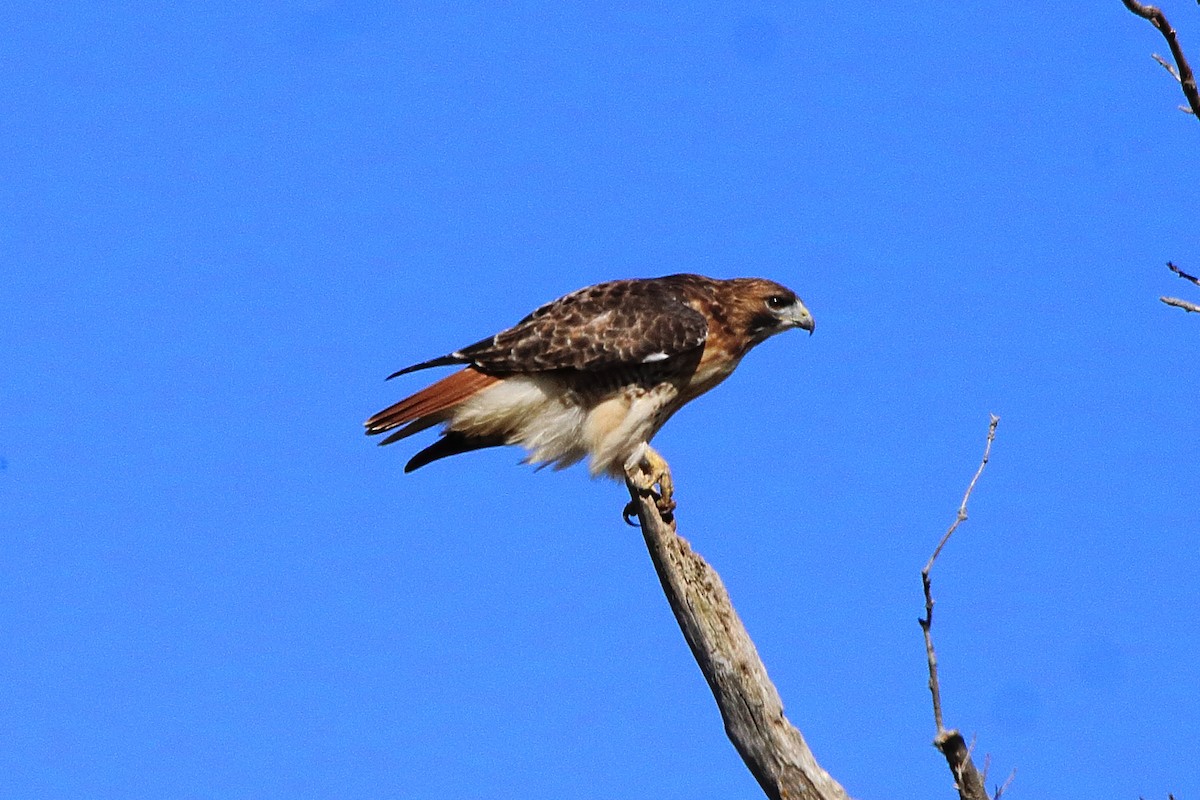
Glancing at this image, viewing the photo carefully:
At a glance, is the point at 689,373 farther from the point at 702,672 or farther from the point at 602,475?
the point at 702,672

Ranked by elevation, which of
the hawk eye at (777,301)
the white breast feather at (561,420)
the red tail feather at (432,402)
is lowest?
the white breast feather at (561,420)

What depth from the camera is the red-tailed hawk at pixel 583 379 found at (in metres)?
5.90

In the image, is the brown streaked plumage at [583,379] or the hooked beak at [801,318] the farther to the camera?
the hooked beak at [801,318]

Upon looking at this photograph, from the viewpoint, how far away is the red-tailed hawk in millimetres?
5898

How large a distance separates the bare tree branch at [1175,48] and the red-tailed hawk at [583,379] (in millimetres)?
3158

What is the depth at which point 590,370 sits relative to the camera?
5.94 m

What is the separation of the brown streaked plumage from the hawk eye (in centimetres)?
24

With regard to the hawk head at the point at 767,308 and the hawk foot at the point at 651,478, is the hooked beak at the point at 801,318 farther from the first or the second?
the hawk foot at the point at 651,478

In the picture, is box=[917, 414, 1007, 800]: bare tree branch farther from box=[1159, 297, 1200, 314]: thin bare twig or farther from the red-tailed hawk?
the red-tailed hawk

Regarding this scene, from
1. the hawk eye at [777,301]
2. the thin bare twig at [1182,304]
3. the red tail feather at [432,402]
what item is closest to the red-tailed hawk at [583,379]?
the red tail feather at [432,402]

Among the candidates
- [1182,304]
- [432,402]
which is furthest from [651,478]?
[1182,304]

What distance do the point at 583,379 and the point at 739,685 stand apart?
215cm

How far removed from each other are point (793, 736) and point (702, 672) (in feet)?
1.31

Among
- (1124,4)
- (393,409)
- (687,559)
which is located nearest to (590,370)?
(393,409)
